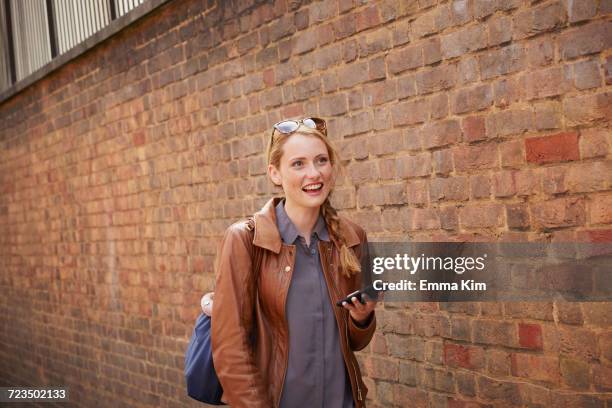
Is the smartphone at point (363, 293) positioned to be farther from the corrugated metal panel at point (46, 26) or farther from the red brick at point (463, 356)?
the corrugated metal panel at point (46, 26)

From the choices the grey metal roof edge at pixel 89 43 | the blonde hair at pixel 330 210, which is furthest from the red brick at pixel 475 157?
the grey metal roof edge at pixel 89 43

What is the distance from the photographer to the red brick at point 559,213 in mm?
3635

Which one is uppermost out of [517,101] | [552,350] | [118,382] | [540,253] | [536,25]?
[536,25]

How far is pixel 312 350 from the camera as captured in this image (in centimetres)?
312

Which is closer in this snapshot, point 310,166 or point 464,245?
point 310,166

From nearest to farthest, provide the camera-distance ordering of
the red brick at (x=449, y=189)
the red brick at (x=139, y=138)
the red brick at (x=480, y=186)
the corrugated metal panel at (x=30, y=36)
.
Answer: the red brick at (x=480, y=186)
the red brick at (x=449, y=189)
the red brick at (x=139, y=138)
the corrugated metal panel at (x=30, y=36)

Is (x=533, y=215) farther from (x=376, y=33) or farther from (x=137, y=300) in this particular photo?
(x=137, y=300)

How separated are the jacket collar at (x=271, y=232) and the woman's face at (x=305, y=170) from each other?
0.13 m

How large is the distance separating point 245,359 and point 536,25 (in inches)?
77.8

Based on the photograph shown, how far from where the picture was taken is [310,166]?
322cm

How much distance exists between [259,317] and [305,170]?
0.59m

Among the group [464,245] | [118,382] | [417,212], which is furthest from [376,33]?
[118,382]

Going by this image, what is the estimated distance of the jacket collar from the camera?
10.4 ft

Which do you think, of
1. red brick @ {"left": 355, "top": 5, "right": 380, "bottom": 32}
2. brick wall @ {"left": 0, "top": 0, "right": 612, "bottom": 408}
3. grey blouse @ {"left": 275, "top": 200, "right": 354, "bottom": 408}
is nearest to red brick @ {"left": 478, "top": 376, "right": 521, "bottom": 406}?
brick wall @ {"left": 0, "top": 0, "right": 612, "bottom": 408}
